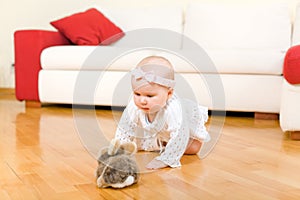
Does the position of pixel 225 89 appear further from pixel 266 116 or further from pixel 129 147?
pixel 129 147

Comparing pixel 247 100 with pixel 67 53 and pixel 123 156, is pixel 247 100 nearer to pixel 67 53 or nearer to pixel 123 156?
pixel 67 53

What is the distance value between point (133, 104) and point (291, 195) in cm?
56

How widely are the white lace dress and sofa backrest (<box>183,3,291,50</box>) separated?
196 centimetres

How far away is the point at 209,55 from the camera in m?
2.72

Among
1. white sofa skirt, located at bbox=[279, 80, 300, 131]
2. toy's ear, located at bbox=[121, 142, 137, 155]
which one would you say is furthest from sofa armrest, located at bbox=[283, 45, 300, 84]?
toy's ear, located at bbox=[121, 142, 137, 155]

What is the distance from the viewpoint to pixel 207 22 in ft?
11.5

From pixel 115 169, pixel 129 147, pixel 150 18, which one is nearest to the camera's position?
pixel 115 169

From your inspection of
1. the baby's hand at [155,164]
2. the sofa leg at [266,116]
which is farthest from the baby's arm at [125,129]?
the sofa leg at [266,116]

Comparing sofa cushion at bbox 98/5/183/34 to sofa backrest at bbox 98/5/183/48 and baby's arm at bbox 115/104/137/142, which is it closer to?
sofa backrest at bbox 98/5/183/48

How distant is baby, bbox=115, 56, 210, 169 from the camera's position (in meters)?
1.26

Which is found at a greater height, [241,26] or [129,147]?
[241,26]

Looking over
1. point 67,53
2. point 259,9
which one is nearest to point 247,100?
point 259,9

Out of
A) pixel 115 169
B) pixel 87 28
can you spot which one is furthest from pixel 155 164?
pixel 87 28

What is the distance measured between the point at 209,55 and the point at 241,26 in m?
0.80
